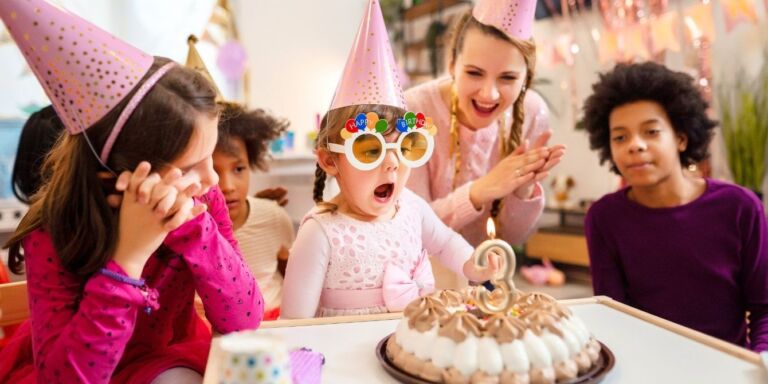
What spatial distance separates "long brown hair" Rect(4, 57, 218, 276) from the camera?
946mm

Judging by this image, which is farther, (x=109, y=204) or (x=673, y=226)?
(x=673, y=226)

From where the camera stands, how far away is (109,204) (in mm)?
974

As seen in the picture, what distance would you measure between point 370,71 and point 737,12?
3.02 meters

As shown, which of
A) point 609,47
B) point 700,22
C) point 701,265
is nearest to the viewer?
point 701,265

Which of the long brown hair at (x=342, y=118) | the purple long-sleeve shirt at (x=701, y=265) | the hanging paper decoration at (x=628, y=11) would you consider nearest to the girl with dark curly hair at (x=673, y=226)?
the purple long-sleeve shirt at (x=701, y=265)

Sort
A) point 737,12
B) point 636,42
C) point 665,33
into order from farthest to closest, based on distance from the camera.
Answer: point 636,42 → point 665,33 → point 737,12

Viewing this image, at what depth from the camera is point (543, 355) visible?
2.59 feet

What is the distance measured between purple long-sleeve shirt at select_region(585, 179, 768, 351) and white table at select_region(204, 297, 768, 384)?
1.50 ft

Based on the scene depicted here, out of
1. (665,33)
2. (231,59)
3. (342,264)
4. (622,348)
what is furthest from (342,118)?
(665,33)

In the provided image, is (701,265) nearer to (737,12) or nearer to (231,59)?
(737,12)

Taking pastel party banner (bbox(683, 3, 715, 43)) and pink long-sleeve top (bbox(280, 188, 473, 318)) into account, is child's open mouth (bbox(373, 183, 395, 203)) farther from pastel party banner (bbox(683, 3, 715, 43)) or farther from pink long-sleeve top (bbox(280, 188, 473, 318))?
pastel party banner (bbox(683, 3, 715, 43))

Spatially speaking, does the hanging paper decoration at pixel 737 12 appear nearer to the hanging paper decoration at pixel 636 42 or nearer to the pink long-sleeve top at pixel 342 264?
the hanging paper decoration at pixel 636 42

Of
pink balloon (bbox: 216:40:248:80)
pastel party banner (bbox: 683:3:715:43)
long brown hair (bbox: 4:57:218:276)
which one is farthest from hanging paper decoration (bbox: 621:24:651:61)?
long brown hair (bbox: 4:57:218:276)

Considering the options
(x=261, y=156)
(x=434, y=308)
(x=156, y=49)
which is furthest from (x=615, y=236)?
(x=156, y=49)
